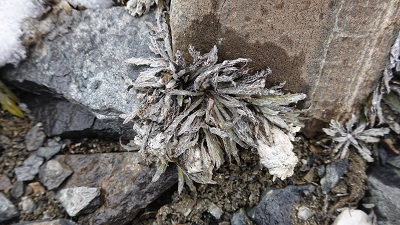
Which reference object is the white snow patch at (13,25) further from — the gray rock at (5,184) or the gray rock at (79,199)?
the gray rock at (79,199)

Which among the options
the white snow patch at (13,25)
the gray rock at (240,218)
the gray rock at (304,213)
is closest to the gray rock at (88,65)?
the white snow patch at (13,25)

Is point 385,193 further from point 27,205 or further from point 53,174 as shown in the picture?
point 27,205

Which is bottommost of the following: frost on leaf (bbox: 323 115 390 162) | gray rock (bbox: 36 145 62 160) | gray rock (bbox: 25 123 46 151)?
gray rock (bbox: 36 145 62 160)

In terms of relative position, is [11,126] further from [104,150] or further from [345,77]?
[345,77]

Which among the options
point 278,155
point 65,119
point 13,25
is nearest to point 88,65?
point 65,119

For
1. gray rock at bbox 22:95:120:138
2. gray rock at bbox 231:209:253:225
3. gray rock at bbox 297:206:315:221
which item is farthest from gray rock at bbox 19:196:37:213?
gray rock at bbox 297:206:315:221

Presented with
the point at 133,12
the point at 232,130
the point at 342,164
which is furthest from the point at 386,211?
the point at 133,12

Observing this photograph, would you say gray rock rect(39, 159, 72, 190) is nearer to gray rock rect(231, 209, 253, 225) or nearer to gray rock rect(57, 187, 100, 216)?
gray rock rect(57, 187, 100, 216)
